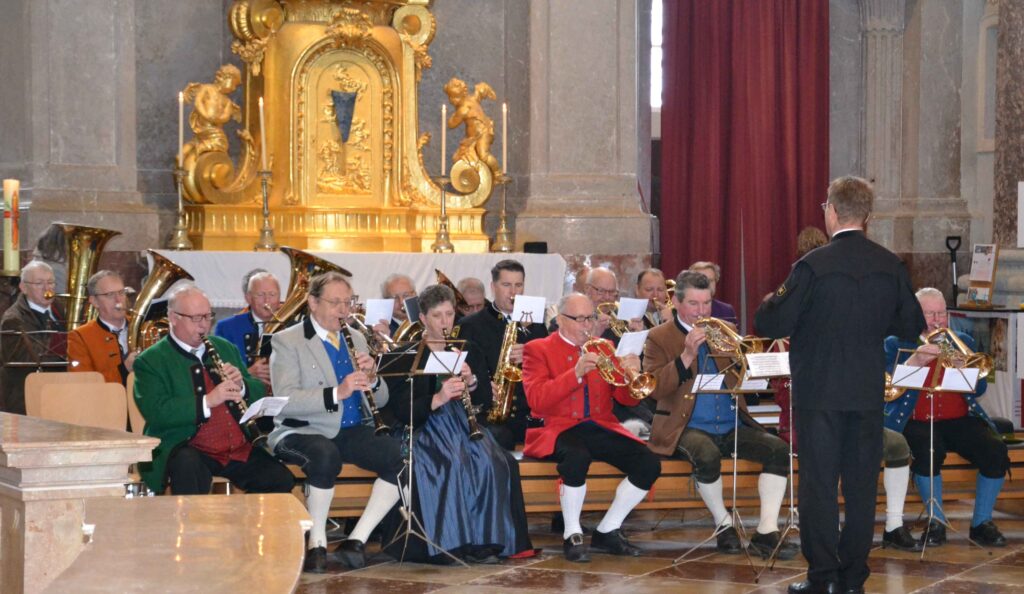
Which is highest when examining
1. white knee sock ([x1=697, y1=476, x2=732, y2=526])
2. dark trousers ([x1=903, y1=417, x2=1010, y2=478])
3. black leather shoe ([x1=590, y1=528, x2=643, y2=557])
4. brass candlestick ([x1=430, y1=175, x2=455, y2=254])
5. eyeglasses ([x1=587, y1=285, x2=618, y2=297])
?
brass candlestick ([x1=430, y1=175, x2=455, y2=254])

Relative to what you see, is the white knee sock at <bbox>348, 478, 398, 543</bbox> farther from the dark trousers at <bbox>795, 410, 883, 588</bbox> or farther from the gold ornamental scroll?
the gold ornamental scroll

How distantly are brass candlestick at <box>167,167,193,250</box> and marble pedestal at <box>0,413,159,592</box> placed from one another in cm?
641

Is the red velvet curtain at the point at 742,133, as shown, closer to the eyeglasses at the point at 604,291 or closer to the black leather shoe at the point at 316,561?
the eyeglasses at the point at 604,291

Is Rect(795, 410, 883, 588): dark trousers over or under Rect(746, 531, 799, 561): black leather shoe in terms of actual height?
over

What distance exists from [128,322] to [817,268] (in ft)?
12.5

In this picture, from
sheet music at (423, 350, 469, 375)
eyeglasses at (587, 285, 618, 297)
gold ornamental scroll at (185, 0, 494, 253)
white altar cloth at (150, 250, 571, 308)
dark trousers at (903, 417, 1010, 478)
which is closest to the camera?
sheet music at (423, 350, 469, 375)

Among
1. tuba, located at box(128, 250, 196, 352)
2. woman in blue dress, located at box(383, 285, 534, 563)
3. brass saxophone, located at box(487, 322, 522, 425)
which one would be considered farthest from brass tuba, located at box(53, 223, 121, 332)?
brass saxophone, located at box(487, 322, 522, 425)

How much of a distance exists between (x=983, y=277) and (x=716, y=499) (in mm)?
4775

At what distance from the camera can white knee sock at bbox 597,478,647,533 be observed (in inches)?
298

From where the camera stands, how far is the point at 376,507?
7.36 m

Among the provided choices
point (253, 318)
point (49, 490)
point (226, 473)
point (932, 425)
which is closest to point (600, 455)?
point (932, 425)

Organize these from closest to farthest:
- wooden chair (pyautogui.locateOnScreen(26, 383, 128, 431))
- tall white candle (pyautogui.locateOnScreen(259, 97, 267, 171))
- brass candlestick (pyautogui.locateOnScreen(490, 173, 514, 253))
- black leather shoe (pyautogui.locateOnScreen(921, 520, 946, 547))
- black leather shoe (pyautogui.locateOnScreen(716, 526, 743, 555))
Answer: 1. wooden chair (pyautogui.locateOnScreen(26, 383, 128, 431))
2. black leather shoe (pyautogui.locateOnScreen(716, 526, 743, 555))
3. black leather shoe (pyautogui.locateOnScreen(921, 520, 946, 547))
4. tall white candle (pyautogui.locateOnScreen(259, 97, 267, 171))
5. brass candlestick (pyautogui.locateOnScreen(490, 173, 514, 253))

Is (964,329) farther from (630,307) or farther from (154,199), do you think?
(154,199)

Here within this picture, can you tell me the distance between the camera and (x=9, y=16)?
1106 centimetres
